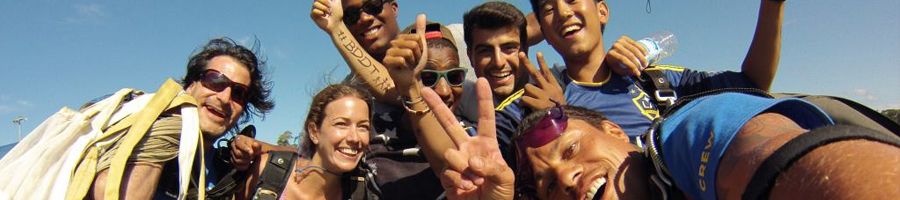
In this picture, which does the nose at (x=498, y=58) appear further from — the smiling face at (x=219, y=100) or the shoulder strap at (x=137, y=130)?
the shoulder strap at (x=137, y=130)

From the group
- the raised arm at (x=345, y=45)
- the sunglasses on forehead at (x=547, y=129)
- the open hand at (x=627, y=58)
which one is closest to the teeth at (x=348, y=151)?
the raised arm at (x=345, y=45)

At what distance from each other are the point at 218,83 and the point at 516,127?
2.05 meters

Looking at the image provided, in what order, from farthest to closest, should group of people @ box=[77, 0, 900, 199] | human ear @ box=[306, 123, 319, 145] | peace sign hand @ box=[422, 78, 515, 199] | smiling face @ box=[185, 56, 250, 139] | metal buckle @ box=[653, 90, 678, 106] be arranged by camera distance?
human ear @ box=[306, 123, 319, 145] → smiling face @ box=[185, 56, 250, 139] → metal buckle @ box=[653, 90, 678, 106] → peace sign hand @ box=[422, 78, 515, 199] → group of people @ box=[77, 0, 900, 199]

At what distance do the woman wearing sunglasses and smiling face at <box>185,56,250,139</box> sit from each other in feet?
1.26

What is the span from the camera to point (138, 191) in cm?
284

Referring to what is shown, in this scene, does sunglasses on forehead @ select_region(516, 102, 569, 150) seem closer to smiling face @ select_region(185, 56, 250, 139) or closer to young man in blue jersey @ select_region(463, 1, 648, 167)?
young man in blue jersey @ select_region(463, 1, 648, 167)

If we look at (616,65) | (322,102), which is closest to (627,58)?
(616,65)

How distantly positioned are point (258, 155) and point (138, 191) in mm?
1021

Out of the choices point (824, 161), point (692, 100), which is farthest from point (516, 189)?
point (824, 161)

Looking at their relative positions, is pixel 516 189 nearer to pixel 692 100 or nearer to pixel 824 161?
pixel 692 100

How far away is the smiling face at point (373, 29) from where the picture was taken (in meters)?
4.21

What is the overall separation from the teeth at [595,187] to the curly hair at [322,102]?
202 centimetres

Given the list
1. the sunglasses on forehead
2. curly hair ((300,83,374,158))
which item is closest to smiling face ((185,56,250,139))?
curly hair ((300,83,374,158))

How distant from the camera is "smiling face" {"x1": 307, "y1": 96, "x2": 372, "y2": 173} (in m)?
3.71
